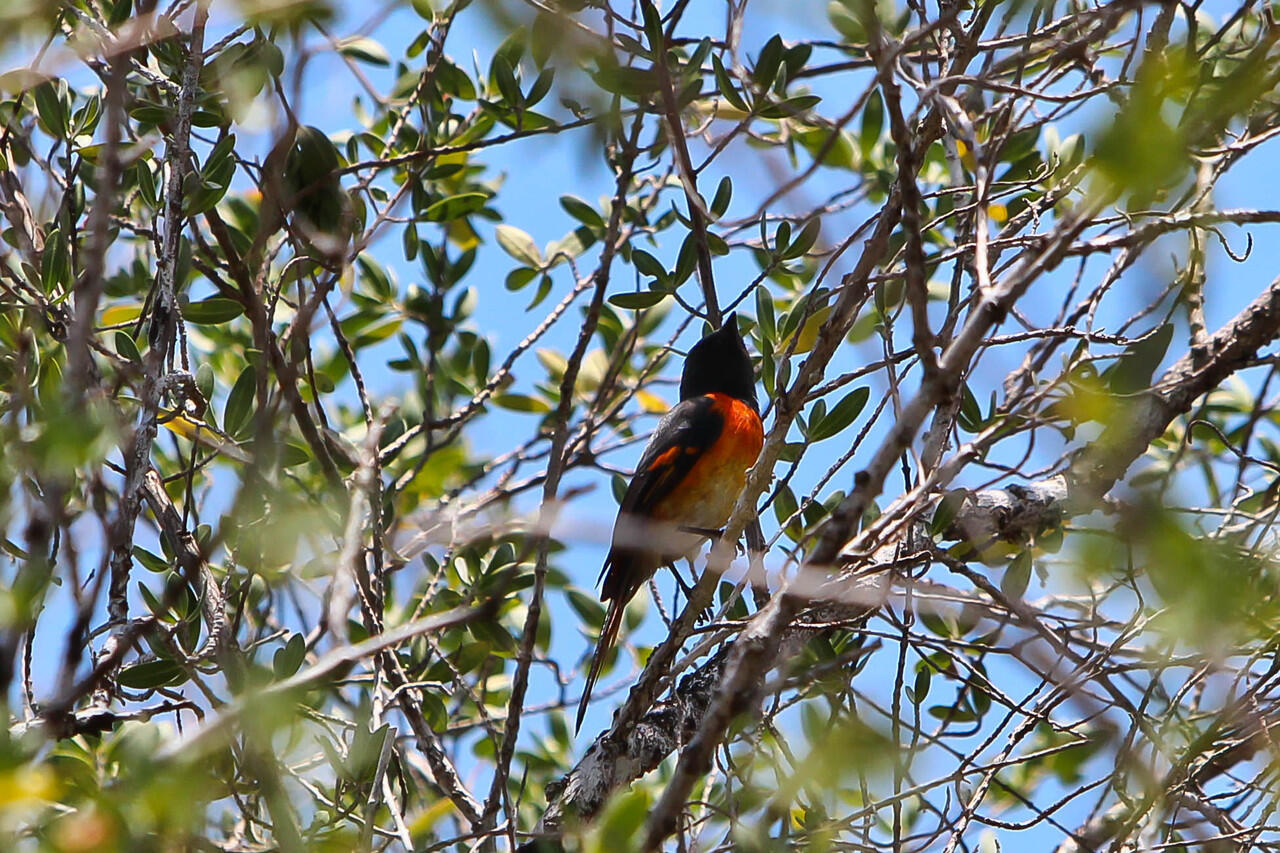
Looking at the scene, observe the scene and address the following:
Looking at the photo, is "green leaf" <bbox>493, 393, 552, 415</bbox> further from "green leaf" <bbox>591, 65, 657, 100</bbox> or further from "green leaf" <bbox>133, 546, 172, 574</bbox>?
"green leaf" <bbox>591, 65, 657, 100</bbox>

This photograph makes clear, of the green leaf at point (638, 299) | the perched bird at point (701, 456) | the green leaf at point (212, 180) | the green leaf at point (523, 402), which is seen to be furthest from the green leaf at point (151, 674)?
the green leaf at point (523, 402)

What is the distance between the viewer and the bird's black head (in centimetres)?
609

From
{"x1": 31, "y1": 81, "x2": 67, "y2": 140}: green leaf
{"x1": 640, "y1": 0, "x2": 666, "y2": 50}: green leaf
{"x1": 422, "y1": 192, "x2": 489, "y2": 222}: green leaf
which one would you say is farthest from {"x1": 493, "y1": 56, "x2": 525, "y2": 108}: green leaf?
{"x1": 31, "y1": 81, "x2": 67, "y2": 140}: green leaf

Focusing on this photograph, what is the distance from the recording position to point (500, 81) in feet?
15.1

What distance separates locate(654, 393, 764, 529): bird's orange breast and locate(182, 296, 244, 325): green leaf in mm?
2380

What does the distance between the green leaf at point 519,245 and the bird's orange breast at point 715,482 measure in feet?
3.67

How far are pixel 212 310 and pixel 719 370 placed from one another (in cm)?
279

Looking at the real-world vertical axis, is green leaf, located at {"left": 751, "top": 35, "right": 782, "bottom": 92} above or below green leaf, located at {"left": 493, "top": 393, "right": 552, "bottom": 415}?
below

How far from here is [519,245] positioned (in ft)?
→ 18.7

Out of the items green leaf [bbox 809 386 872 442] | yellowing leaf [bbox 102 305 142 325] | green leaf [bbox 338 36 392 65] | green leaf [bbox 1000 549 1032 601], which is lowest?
green leaf [bbox 1000 549 1032 601]

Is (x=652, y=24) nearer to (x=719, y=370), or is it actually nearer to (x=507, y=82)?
(x=507, y=82)

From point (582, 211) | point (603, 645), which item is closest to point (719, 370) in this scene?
point (582, 211)

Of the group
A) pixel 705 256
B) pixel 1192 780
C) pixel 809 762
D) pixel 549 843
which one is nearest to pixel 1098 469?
pixel 1192 780

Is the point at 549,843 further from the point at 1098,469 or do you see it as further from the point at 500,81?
the point at 500,81
